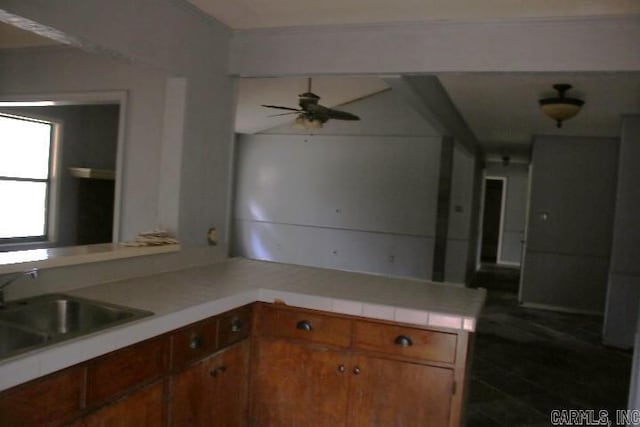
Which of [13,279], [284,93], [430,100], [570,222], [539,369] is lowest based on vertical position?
[539,369]

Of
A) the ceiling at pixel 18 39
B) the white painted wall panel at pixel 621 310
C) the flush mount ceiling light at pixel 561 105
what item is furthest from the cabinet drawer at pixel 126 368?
the white painted wall panel at pixel 621 310

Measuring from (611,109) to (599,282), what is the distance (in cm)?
263

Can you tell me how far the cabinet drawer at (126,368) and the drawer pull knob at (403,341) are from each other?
0.96m

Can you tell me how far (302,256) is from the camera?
28.6 ft

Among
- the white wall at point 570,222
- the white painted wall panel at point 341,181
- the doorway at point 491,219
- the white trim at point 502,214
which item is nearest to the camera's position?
the white wall at point 570,222

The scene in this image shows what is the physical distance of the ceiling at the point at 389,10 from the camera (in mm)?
2316

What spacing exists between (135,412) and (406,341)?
1.10 meters

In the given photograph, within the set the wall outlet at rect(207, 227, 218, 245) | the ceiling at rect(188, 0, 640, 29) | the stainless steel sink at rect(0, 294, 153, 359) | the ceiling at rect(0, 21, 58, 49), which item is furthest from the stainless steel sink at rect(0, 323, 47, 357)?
the ceiling at rect(0, 21, 58, 49)

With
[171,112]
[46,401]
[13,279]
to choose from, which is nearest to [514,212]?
[171,112]

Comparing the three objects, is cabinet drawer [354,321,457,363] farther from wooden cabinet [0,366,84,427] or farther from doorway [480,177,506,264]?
doorway [480,177,506,264]

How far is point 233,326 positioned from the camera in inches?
84.9

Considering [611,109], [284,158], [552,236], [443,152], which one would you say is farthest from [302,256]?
[611,109]

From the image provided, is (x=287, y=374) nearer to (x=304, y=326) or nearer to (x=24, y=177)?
(x=304, y=326)

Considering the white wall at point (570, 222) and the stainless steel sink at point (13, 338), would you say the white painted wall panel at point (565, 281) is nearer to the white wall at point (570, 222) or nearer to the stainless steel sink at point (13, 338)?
the white wall at point (570, 222)
